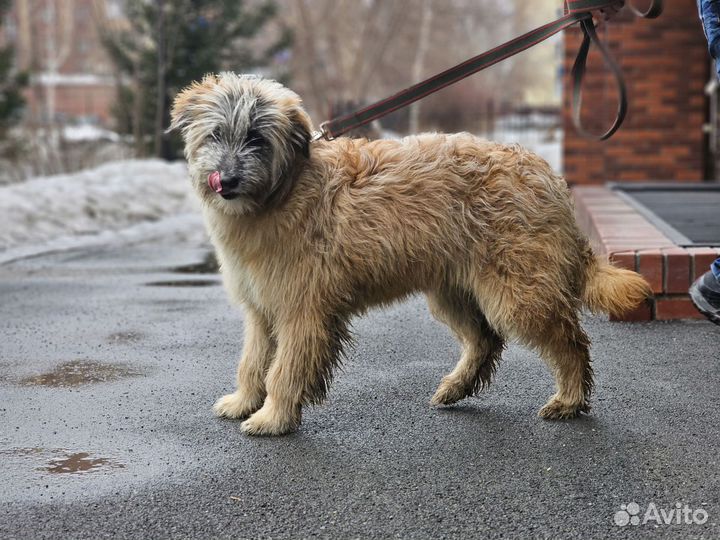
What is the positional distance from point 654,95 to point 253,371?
1031cm

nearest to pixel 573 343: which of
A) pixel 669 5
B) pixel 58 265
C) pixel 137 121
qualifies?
pixel 58 265

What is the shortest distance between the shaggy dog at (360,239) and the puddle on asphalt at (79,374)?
3.37 feet

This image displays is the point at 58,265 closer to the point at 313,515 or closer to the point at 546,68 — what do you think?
the point at 313,515

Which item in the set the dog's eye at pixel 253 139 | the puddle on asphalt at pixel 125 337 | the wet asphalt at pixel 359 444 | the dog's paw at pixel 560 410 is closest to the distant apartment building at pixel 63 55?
the puddle on asphalt at pixel 125 337

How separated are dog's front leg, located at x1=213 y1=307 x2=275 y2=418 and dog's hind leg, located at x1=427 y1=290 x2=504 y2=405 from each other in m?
0.84

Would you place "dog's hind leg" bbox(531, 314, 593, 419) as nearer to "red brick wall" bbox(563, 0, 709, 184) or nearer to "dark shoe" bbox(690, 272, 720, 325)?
"dark shoe" bbox(690, 272, 720, 325)

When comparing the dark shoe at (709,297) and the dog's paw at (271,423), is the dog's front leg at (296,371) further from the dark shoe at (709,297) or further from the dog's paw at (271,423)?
the dark shoe at (709,297)

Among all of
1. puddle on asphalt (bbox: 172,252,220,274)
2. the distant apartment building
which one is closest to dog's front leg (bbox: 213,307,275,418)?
puddle on asphalt (bbox: 172,252,220,274)

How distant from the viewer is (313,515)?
3.18 meters

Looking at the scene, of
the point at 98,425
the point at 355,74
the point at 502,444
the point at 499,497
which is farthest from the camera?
the point at 355,74

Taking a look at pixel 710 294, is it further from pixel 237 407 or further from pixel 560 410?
pixel 237 407

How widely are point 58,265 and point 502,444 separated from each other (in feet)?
20.4

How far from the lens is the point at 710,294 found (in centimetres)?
470

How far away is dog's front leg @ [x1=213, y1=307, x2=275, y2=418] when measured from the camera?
4363mm
